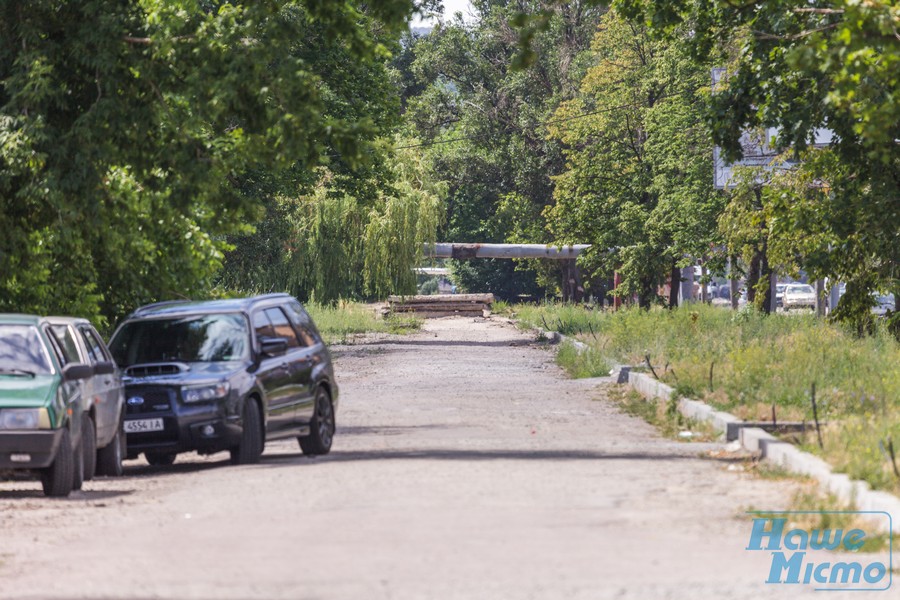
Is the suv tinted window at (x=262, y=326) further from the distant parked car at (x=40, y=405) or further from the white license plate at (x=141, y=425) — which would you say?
the distant parked car at (x=40, y=405)

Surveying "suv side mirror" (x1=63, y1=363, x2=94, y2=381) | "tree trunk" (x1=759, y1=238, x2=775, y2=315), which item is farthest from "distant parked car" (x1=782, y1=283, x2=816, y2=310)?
"suv side mirror" (x1=63, y1=363, x2=94, y2=381)

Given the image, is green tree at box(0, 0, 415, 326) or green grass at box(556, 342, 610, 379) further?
green grass at box(556, 342, 610, 379)

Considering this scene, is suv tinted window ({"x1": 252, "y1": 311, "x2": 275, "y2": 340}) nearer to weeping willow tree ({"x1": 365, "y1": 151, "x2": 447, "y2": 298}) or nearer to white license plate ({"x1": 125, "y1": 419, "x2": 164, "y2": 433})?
white license plate ({"x1": 125, "y1": 419, "x2": 164, "y2": 433})

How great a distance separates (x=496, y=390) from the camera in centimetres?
2589

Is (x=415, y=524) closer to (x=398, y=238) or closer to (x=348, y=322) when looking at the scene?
(x=348, y=322)

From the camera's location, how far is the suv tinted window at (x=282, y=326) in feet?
54.6

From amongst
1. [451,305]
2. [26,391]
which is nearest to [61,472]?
[26,391]

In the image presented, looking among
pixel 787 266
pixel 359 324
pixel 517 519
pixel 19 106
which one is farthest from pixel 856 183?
pixel 359 324

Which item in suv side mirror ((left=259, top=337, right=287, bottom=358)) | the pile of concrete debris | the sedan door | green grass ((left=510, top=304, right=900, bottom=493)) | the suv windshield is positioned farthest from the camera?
the pile of concrete debris

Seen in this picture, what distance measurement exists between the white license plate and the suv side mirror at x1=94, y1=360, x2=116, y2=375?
0.82m

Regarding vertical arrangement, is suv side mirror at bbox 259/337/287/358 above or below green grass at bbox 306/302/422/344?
above

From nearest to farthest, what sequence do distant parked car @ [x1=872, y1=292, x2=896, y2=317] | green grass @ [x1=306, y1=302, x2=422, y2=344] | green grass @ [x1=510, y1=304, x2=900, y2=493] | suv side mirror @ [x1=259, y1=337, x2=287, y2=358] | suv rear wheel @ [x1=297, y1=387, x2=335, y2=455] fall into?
green grass @ [x1=510, y1=304, x2=900, y2=493], suv side mirror @ [x1=259, y1=337, x2=287, y2=358], suv rear wheel @ [x1=297, y1=387, x2=335, y2=455], distant parked car @ [x1=872, y1=292, x2=896, y2=317], green grass @ [x1=306, y1=302, x2=422, y2=344]

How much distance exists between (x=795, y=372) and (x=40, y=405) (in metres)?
10.2

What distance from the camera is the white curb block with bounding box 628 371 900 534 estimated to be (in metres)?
10.3
